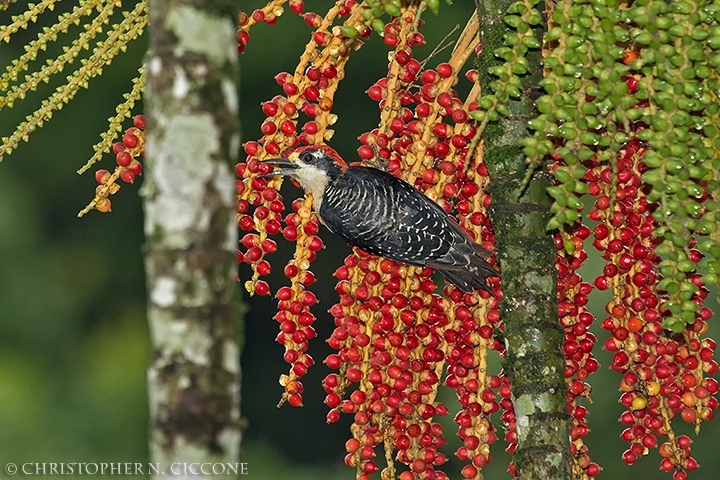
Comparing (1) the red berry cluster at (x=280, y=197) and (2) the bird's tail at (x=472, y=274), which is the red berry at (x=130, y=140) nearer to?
(1) the red berry cluster at (x=280, y=197)

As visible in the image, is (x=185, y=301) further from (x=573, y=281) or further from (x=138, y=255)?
(x=138, y=255)

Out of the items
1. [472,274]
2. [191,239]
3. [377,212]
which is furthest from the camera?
[377,212]

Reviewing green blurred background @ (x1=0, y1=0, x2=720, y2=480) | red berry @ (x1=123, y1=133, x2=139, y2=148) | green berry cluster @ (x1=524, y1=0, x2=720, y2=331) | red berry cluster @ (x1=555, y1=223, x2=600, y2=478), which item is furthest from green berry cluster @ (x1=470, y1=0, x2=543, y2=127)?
green blurred background @ (x1=0, y1=0, x2=720, y2=480)

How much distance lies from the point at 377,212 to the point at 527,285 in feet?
3.18

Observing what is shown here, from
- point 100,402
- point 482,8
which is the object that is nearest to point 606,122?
point 482,8

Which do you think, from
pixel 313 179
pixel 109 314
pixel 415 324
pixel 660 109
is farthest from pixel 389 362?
pixel 109 314

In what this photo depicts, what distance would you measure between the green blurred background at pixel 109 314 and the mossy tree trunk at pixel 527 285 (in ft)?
10.2

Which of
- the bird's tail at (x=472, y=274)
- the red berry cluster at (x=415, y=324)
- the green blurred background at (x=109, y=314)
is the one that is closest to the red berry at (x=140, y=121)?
the red berry cluster at (x=415, y=324)

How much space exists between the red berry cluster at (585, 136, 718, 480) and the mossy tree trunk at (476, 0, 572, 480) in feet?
0.29

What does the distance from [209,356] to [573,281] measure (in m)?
0.84

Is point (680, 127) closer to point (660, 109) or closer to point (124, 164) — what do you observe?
point (660, 109)

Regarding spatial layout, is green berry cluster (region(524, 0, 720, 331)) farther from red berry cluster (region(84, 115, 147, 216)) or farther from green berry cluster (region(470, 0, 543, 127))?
red berry cluster (region(84, 115, 147, 216))

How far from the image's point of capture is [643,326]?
5.34ft

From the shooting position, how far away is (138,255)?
6.16 meters
